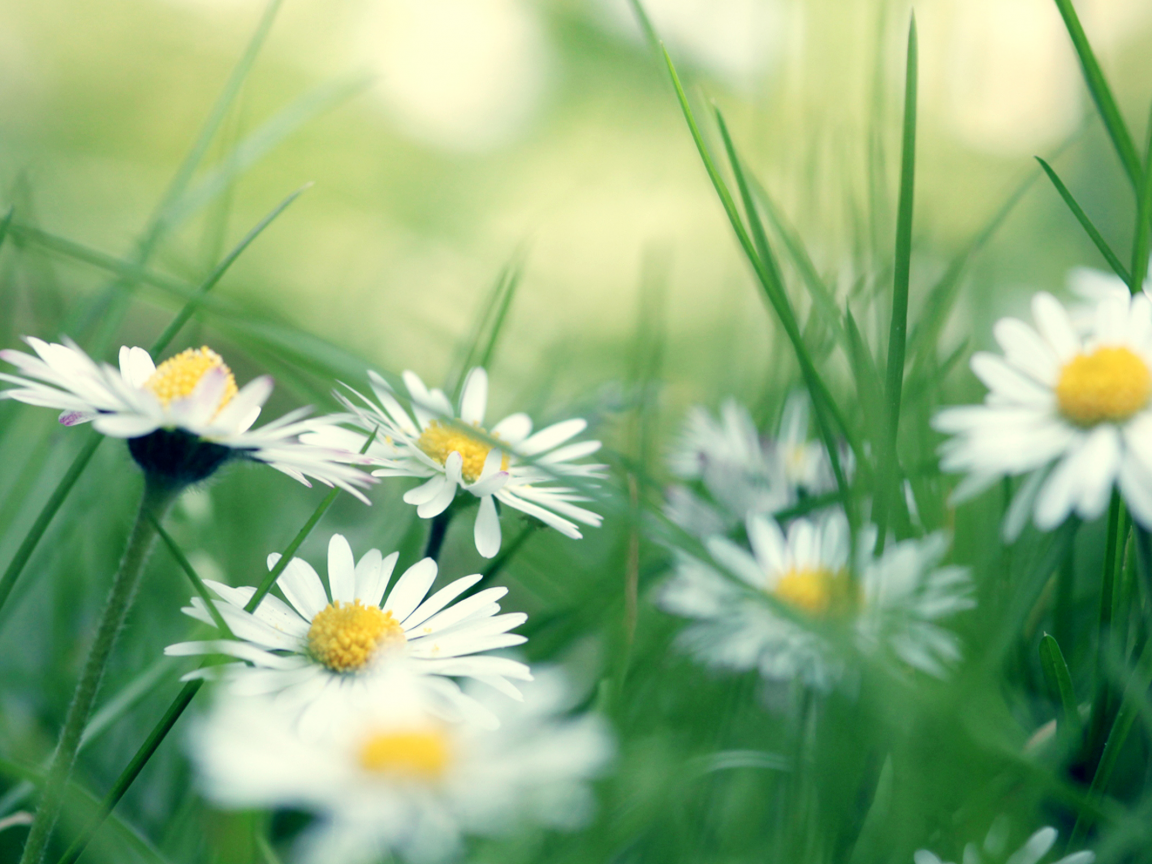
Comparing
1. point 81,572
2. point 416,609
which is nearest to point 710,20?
point 81,572

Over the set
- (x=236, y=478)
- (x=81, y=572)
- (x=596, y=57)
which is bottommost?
(x=81, y=572)

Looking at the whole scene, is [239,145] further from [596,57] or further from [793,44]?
[596,57]

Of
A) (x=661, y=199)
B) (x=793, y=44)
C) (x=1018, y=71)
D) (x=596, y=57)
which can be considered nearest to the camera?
(x=793, y=44)

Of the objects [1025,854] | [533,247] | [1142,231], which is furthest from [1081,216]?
[533,247]

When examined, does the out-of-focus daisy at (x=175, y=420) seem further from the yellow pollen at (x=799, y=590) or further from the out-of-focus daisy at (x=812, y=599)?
the yellow pollen at (x=799, y=590)

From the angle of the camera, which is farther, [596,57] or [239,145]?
[596,57]

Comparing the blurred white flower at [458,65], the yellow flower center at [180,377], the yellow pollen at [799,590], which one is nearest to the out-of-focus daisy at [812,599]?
the yellow pollen at [799,590]
